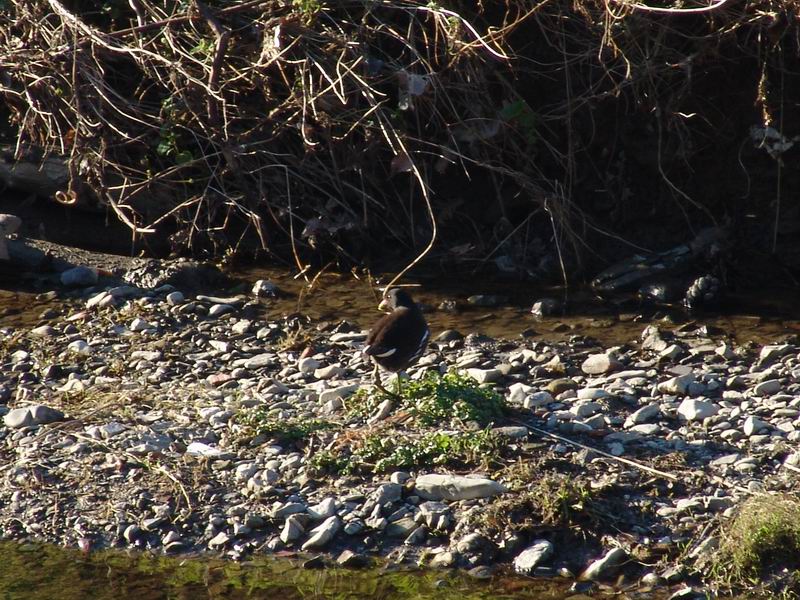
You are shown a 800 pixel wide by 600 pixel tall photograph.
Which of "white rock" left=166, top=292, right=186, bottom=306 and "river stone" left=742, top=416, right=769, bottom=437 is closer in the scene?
"river stone" left=742, top=416, right=769, bottom=437

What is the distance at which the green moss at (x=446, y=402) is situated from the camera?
5738 mm

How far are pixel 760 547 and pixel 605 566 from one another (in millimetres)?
634

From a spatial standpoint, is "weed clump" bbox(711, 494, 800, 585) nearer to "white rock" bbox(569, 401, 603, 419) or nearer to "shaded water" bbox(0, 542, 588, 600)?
"shaded water" bbox(0, 542, 588, 600)

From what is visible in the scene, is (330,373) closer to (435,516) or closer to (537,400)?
(537,400)

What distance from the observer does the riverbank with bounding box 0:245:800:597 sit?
16.3 feet

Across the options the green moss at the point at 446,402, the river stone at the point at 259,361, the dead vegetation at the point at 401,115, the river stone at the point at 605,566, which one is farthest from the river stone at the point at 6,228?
the river stone at the point at 605,566

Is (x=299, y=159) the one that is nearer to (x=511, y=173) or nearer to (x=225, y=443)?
(x=511, y=173)

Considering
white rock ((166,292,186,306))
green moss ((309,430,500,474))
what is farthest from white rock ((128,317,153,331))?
green moss ((309,430,500,474))

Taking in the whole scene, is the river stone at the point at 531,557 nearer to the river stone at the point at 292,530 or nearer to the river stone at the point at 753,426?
the river stone at the point at 292,530

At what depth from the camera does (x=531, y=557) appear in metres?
4.84

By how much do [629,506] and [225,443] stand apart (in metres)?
A: 2.12

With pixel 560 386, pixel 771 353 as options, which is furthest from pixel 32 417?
pixel 771 353

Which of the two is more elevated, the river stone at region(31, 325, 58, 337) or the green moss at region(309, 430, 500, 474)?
the river stone at region(31, 325, 58, 337)

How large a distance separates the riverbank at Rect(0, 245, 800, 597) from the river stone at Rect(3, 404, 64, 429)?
0.7 inches
